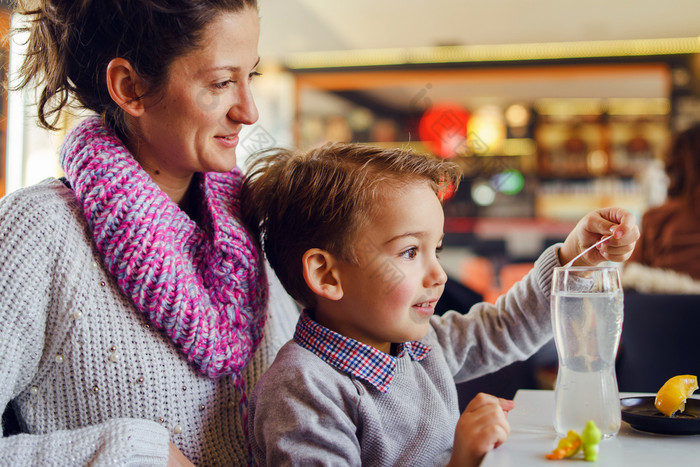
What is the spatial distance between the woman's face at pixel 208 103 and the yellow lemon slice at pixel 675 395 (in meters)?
0.71

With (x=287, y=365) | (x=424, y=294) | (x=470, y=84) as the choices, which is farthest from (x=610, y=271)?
(x=470, y=84)

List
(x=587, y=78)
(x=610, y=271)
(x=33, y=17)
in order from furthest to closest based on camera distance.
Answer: (x=587, y=78), (x=33, y=17), (x=610, y=271)

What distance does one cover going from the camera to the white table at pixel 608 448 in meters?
0.74

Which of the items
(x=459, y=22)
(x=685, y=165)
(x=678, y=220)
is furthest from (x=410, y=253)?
(x=459, y=22)

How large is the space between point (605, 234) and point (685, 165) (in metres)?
2.22

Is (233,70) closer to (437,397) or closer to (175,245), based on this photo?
(175,245)

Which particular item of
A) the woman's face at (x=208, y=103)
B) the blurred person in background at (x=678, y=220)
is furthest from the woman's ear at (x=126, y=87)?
the blurred person in background at (x=678, y=220)

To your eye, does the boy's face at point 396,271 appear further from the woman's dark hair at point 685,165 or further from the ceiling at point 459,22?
the ceiling at point 459,22

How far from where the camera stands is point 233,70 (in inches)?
39.9

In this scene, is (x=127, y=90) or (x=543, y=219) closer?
(x=127, y=90)

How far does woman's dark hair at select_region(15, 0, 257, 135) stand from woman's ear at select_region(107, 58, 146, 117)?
0.05 feet

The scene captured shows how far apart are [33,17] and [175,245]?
46 centimetres

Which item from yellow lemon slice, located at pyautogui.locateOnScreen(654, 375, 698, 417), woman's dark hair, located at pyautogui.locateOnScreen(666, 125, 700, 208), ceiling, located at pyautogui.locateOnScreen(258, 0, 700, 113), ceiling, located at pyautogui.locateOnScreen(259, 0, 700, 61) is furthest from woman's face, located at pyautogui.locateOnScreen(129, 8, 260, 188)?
ceiling, located at pyautogui.locateOnScreen(259, 0, 700, 61)

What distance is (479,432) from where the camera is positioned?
78 centimetres
